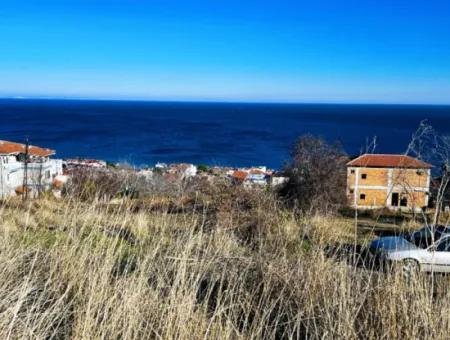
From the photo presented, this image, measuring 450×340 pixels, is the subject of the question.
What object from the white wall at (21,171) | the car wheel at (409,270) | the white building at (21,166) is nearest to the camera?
the car wheel at (409,270)

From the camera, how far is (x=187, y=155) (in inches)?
2608

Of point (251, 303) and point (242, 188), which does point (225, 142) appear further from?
point (251, 303)

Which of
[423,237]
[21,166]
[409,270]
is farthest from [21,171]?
[409,270]

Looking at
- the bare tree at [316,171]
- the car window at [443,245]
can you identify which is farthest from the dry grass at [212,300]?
the bare tree at [316,171]

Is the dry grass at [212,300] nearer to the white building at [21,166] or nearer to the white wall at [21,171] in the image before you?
the white wall at [21,171]

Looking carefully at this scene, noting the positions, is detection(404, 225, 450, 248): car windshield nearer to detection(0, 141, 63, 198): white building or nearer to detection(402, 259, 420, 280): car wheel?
detection(402, 259, 420, 280): car wheel

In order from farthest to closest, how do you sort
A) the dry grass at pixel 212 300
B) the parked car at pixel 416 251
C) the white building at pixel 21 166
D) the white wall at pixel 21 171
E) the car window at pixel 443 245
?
the white building at pixel 21 166
the white wall at pixel 21 171
the car window at pixel 443 245
the parked car at pixel 416 251
the dry grass at pixel 212 300

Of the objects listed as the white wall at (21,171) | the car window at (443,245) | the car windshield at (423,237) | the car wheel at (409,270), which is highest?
the car wheel at (409,270)

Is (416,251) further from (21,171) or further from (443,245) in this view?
(21,171)

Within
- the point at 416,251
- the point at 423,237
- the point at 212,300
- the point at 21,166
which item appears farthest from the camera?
the point at 21,166

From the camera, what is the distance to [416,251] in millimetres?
5035

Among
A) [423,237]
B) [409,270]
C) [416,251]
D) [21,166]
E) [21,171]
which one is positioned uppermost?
[409,270]

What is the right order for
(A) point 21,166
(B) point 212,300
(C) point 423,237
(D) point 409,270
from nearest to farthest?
(D) point 409,270 → (B) point 212,300 → (C) point 423,237 → (A) point 21,166

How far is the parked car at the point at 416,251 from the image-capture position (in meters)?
3.34
